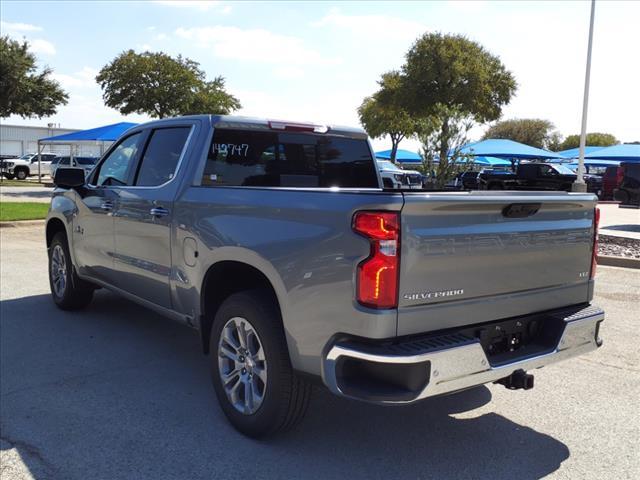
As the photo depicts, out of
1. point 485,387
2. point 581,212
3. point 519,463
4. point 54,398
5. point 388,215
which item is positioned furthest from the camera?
point 485,387

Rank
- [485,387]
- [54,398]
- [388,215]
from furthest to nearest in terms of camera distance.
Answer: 1. [485,387]
2. [54,398]
3. [388,215]

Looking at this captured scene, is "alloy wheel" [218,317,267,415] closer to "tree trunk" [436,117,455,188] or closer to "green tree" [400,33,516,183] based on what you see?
"tree trunk" [436,117,455,188]

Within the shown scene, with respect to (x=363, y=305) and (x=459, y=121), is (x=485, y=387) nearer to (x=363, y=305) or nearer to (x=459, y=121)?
(x=363, y=305)

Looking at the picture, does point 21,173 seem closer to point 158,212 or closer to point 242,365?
point 158,212

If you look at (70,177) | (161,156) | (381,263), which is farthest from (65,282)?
(381,263)

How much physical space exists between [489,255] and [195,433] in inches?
80.3

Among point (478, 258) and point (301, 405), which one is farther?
point (301, 405)

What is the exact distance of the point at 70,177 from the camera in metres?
5.57

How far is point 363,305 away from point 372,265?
0.19m

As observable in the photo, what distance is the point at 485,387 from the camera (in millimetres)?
4508

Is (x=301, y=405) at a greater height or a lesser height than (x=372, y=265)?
lesser

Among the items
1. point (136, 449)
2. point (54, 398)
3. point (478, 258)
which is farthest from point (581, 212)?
point (54, 398)

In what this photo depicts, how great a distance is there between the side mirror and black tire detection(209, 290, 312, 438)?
2693 mm

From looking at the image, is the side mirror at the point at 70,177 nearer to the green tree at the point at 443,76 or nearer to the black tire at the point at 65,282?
the black tire at the point at 65,282
